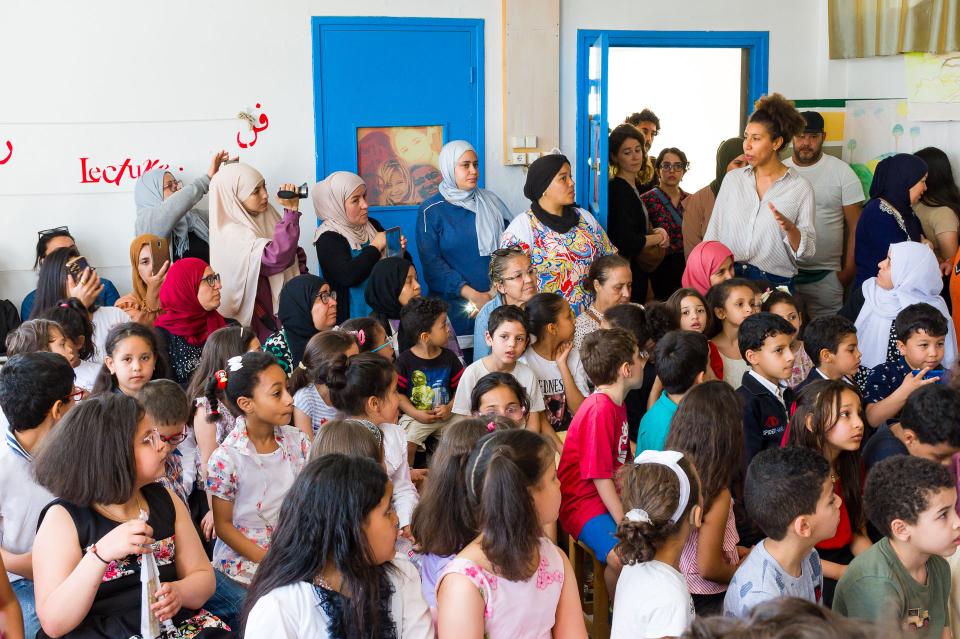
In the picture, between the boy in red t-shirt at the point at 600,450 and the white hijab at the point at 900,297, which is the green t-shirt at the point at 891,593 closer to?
the boy in red t-shirt at the point at 600,450

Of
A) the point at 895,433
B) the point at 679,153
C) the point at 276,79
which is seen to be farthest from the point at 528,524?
the point at 679,153

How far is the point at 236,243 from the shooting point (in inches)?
205

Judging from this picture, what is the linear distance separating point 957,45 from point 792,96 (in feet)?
4.32

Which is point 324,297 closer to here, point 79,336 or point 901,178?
point 79,336

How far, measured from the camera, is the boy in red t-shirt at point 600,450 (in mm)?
3172

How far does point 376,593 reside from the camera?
2000 mm

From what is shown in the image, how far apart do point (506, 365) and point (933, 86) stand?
3569 mm

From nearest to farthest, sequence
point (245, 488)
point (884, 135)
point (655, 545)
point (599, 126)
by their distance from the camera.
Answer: point (655, 545)
point (245, 488)
point (599, 126)
point (884, 135)

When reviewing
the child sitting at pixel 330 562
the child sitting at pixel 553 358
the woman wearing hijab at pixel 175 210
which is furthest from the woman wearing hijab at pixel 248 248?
the child sitting at pixel 330 562

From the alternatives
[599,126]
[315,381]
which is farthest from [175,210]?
[599,126]

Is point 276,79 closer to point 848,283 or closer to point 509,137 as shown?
point 509,137

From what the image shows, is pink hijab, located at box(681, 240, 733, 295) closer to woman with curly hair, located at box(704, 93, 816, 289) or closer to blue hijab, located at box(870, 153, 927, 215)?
woman with curly hair, located at box(704, 93, 816, 289)

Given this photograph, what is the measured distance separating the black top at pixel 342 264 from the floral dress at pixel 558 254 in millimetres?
720

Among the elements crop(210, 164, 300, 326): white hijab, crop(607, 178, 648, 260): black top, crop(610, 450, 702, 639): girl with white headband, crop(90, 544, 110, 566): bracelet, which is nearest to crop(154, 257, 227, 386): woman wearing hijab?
crop(210, 164, 300, 326): white hijab
